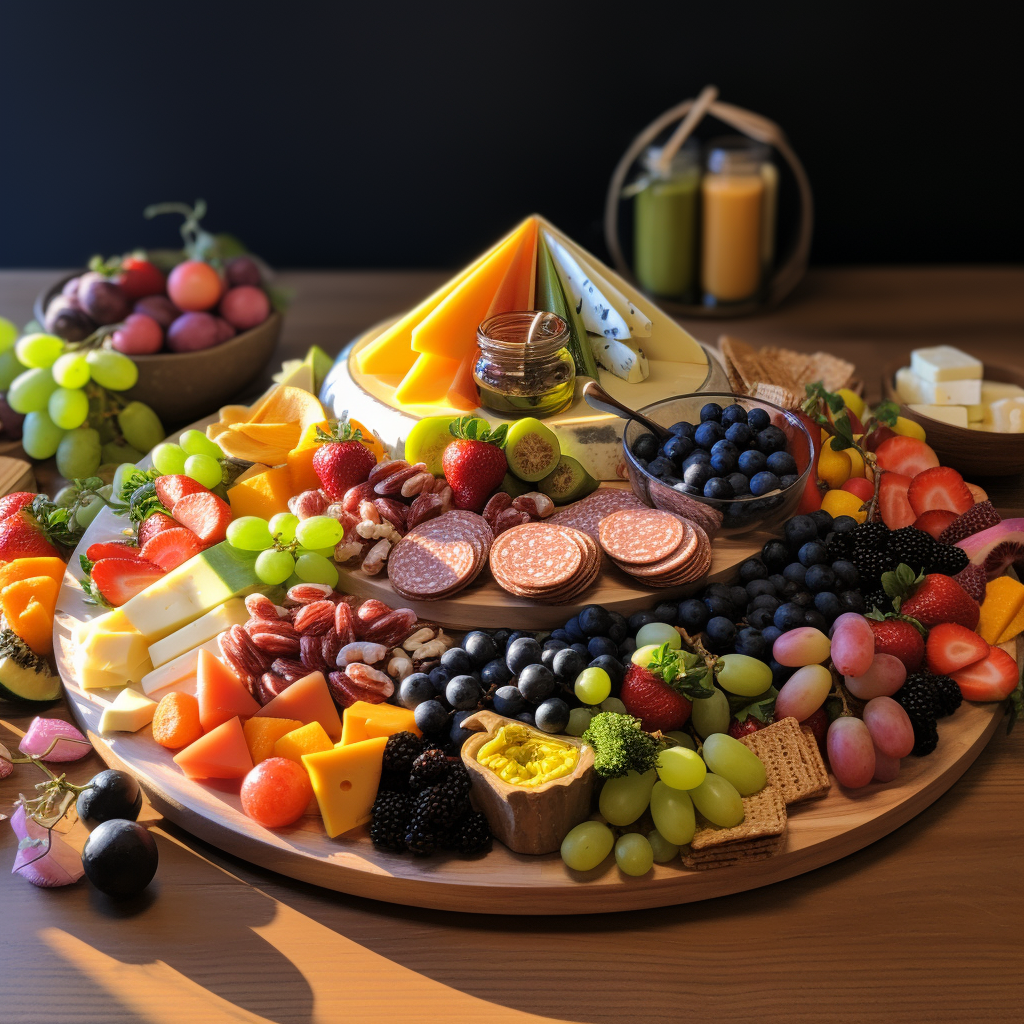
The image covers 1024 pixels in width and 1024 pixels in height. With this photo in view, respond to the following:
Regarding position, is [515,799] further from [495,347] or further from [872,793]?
[495,347]

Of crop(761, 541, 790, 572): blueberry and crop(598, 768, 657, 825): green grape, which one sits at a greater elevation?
crop(761, 541, 790, 572): blueberry

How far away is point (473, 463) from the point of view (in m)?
1.78

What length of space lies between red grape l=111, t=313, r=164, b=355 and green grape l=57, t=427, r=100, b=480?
0.22 m

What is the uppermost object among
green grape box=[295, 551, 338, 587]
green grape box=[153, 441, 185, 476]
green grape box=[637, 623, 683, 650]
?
green grape box=[153, 441, 185, 476]

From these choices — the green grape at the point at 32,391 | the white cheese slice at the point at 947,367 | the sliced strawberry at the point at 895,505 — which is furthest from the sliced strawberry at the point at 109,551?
the white cheese slice at the point at 947,367

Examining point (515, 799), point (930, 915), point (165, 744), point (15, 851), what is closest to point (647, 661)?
point (515, 799)

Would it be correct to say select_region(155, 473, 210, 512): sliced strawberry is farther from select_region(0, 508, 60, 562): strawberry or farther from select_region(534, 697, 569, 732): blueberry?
select_region(534, 697, 569, 732): blueberry

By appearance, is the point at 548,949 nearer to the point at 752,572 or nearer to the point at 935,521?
the point at 752,572

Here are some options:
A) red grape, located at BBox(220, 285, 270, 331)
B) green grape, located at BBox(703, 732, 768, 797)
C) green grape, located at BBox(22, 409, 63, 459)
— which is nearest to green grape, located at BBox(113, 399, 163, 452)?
green grape, located at BBox(22, 409, 63, 459)

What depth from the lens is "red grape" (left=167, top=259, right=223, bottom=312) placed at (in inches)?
93.6

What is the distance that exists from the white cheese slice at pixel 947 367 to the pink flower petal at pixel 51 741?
184 cm

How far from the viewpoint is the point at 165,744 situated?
4.93 ft

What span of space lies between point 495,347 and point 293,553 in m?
0.54

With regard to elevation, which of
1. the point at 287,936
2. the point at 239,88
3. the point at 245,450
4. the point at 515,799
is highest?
the point at 239,88
